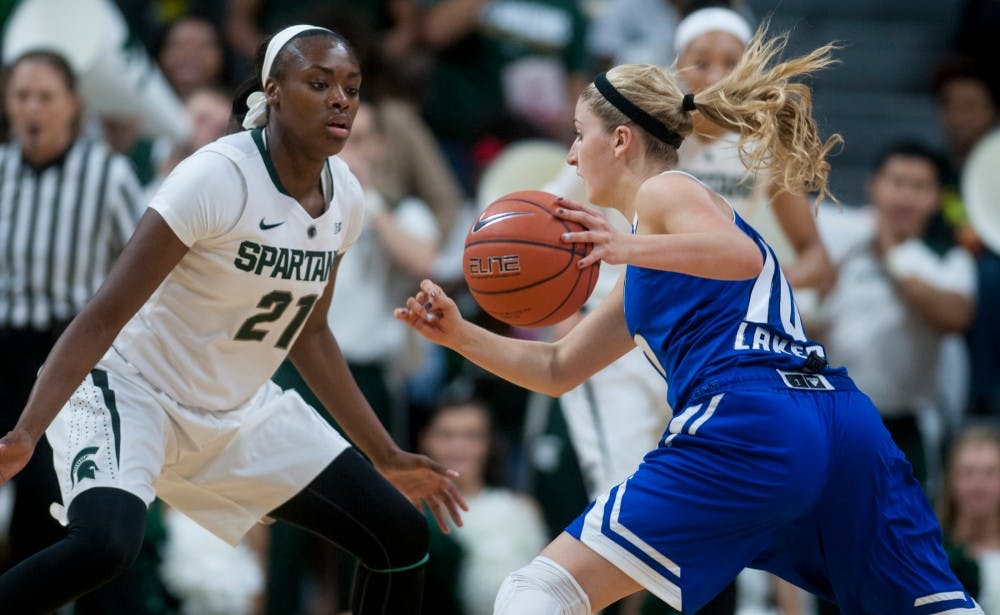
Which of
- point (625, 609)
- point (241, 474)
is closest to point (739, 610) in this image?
point (625, 609)

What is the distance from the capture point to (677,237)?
12.5 ft

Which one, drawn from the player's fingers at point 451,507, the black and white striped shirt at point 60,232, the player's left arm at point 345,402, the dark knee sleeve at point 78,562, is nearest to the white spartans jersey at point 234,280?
the player's left arm at point 345,402

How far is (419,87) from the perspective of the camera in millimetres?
8594

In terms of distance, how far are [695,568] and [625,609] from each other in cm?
266

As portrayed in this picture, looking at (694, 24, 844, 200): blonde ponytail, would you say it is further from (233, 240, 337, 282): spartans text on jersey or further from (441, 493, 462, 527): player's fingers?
(441, 493, 462, 527): player's fingers

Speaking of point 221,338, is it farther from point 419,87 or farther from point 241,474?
point 419,87

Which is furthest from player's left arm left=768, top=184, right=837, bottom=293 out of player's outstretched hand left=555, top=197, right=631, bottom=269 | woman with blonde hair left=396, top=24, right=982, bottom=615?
player's outstretched hand left=555, top=197, right=631, bottom=269

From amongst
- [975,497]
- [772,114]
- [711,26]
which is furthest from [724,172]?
[975,497]

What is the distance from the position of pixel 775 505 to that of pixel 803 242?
209 cm

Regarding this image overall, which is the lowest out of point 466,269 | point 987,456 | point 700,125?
point 987,456

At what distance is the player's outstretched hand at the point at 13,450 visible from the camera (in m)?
3.88

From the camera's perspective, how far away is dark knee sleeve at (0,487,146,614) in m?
4.03

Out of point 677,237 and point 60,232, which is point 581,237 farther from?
point 60,232

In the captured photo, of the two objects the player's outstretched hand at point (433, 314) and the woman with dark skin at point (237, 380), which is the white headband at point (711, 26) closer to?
the woman with dark skin at point (237, 380)
